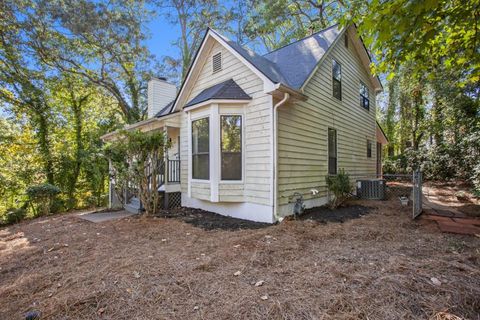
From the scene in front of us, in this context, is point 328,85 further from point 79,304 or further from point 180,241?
point 79,304

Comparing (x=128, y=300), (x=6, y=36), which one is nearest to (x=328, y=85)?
(x=128, y=300)

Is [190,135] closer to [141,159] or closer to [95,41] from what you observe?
[141,159]

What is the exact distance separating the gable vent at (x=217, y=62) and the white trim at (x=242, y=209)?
431cm

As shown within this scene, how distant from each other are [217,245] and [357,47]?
10482 mm

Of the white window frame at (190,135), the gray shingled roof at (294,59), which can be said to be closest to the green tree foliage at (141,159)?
the white window frame at (190,135)

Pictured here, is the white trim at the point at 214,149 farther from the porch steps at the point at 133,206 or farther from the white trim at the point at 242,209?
the porch steps at the point at 133,206

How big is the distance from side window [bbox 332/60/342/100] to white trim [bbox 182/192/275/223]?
542 centimetres

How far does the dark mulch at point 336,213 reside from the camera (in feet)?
20.9

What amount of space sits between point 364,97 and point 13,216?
51.7 feet

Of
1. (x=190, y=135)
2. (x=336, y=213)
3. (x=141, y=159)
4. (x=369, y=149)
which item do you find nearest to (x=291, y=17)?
(x=369, y=149)

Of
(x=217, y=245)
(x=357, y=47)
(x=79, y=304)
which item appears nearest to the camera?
(x=79, y=304)

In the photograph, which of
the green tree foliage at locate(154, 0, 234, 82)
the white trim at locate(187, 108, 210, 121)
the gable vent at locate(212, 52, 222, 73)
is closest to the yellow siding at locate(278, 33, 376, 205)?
the white trim at locate(187, 108, 210, 121)

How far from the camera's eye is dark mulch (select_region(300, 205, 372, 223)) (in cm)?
637

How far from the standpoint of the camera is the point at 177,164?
8820 mm
